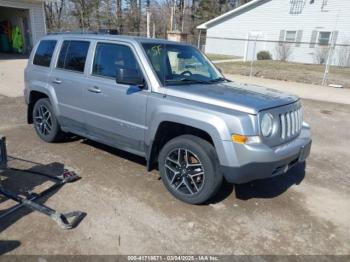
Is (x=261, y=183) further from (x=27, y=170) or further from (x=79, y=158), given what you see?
(x=27, y=170)

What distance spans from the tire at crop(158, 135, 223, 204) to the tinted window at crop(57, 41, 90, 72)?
6.29ft

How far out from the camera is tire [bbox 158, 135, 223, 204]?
11.4 feet

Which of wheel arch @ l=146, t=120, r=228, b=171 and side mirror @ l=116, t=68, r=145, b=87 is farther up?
side mirror @ l=116, t=68, r=145, b=87

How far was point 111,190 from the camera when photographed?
400 centimetres

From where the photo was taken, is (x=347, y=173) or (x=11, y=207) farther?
(x=347, y=173)

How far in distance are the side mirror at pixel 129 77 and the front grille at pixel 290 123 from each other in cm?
170

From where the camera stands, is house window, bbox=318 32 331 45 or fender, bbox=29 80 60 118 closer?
fender, bbox=29 80 60 118

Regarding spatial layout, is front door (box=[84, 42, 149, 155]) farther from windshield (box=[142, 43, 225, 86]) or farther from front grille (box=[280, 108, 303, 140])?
front grille (box=[280, 108, 303, 140])

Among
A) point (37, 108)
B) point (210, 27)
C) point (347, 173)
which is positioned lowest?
point (347, 173)

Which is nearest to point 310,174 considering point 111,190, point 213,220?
point 213,220

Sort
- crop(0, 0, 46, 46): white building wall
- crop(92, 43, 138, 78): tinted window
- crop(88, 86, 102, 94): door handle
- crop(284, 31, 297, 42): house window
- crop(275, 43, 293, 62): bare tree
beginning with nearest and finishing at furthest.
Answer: crop(92, 43, 138, 78): tinted window, crop(88, 86, 102, 94): door handle, crop(0, 0, 46, 46): white building wall, crop(284, 31, 297, 42): house window, crop(275, 43, 293, 62): bare tree

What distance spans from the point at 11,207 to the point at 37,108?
8.07 ft

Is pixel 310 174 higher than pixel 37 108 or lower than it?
lower

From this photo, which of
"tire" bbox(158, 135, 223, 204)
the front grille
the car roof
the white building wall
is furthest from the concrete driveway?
the white building wall
